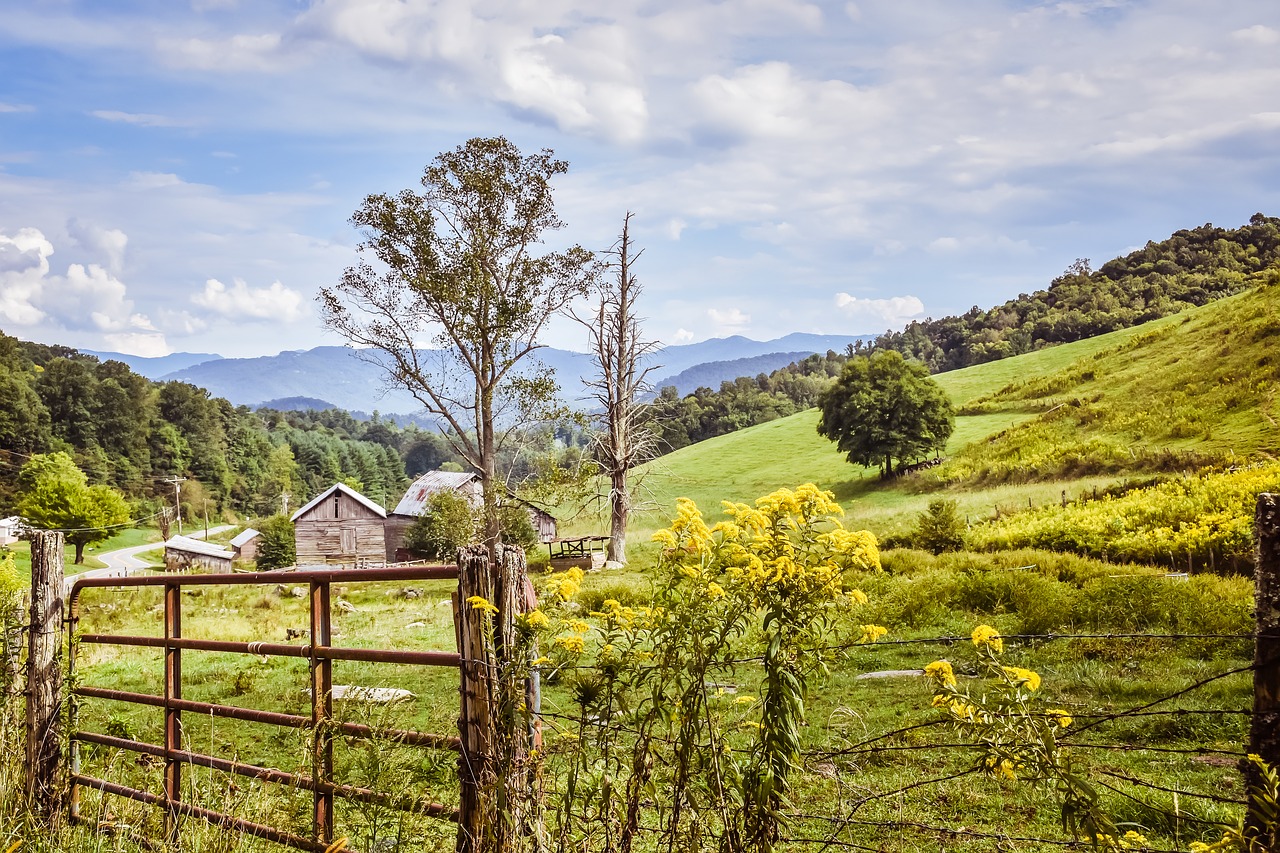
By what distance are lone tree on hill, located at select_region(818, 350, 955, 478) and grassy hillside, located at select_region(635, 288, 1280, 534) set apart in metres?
1.63

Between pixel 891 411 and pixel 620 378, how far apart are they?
600 inches

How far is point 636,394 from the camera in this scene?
3092 centimetres

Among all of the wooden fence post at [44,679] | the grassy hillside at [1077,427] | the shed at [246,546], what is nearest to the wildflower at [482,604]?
the wooden fence post at [44,679]

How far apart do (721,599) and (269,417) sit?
155833mm

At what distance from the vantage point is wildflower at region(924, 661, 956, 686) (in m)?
2.53

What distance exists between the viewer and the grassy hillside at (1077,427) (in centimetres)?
2723

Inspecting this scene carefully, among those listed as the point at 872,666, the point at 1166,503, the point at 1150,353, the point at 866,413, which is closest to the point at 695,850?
the point at 872,666

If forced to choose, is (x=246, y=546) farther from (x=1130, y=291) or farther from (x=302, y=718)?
(x=1130, y=291)

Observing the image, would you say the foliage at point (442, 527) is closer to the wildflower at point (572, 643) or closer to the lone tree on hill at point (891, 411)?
the wildflower at point (572, 643)

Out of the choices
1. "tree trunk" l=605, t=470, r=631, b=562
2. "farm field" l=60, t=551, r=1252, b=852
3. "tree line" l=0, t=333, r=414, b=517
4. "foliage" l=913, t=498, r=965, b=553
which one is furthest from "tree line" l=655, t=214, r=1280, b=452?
"tree line" l=0, t=333, r=414, b=517

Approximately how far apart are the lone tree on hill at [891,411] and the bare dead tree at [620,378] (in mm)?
12939

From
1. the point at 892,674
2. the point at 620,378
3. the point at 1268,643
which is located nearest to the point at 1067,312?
the point at 620,378

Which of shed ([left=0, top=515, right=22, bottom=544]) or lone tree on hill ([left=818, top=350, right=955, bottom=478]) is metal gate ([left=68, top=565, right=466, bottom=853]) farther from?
shed ([left=0, top=515, right=22, bottom=544])

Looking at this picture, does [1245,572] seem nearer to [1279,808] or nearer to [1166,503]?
Result: [1166,503]
